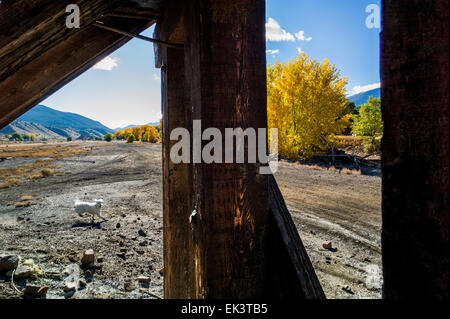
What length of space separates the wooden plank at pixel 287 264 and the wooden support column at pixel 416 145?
1.10 feet

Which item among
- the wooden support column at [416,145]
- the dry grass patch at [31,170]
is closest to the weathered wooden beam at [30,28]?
the wooden support column at [416,145]

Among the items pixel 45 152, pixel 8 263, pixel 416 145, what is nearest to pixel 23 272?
pixel 8 263

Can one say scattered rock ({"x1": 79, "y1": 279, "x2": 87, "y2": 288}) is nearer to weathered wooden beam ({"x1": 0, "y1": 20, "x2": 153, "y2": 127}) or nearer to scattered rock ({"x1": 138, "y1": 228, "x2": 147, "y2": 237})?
scattered rock ({"x1": 138, "y1": 228, "x2": 147, "y2": 237})

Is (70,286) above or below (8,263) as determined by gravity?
below

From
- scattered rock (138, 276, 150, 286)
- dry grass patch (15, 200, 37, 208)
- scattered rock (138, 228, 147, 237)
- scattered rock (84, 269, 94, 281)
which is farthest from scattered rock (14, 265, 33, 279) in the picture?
dry grass patch (15, 200, 37, 208)

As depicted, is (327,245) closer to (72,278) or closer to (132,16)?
(72,278)

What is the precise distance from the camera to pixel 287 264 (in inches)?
38.0

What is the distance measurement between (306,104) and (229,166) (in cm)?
1910

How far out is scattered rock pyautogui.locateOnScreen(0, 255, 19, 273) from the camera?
4.06m

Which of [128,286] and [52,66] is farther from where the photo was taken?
[128,286]

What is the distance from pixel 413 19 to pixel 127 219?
24.7 ft

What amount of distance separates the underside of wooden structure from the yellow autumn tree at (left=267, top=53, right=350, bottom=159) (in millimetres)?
17697
